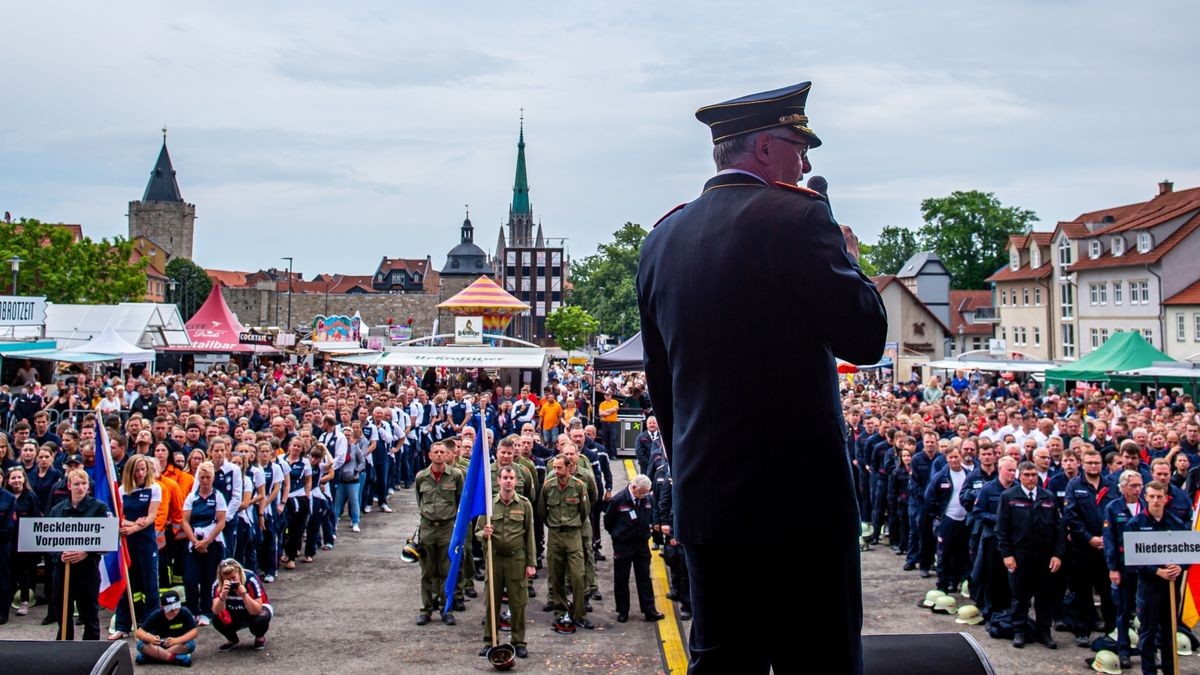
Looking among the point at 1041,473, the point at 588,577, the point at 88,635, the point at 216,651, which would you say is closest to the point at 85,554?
the point at 88,635

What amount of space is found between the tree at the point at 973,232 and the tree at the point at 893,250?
80.7 ft

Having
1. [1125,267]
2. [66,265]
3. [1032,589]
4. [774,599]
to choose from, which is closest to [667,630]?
[1032,589]

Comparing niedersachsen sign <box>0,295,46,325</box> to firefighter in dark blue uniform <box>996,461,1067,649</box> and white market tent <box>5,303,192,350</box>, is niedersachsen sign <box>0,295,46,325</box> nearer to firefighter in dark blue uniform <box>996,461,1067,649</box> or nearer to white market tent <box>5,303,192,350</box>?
white market tent <box>5,303,192,350</box>

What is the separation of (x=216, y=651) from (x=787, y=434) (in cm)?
879

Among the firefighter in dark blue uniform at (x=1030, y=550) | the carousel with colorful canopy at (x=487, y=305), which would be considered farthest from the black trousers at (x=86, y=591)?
the carousel with colorful canopy at (x=487, y=305)

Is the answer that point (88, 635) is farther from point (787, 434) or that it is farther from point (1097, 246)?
point (1097, 246)

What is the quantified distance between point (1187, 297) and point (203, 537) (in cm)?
4313

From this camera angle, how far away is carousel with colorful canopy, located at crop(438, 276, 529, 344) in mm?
40812

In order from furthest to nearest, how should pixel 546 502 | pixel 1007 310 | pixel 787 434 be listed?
pixel 1007 310 → pixel 546 502 → pixel 787 434

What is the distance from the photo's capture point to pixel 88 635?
9.09 m

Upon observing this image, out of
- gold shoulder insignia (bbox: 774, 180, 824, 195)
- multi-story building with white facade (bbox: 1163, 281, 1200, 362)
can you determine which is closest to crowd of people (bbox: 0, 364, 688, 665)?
gold shoulder insignia (bbox: 774, 180, 824, 195)

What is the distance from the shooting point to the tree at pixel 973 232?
79.3 meters

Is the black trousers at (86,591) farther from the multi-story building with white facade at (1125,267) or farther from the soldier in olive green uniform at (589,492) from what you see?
the multi-story building with white facade at (1125,267)

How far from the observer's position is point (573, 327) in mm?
88188
